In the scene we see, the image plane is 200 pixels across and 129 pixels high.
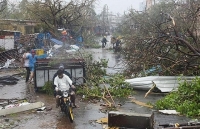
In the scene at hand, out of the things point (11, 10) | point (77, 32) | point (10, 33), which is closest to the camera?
point (10, 33)

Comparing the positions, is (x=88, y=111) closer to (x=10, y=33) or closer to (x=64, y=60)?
(x=64, y=60)

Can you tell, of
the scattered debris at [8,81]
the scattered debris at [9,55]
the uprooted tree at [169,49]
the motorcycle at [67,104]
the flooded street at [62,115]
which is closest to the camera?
the flooded street at [62,115]

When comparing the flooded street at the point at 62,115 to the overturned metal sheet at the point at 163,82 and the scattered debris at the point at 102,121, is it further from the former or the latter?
the overturned metal sheet at the point at 163,82

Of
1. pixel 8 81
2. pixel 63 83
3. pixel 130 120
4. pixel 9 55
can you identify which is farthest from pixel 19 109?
pixel 9 55

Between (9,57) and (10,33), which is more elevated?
(10,33)

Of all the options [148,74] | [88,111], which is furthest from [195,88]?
[148,74]

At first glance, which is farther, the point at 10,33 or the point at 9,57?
the point at 10,33

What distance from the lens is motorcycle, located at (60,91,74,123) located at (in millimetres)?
8953

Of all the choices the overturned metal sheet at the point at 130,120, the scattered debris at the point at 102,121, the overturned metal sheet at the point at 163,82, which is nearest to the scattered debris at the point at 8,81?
the overturned metal sheet at the point at 163,82

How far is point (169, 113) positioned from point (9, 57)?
54.0ft

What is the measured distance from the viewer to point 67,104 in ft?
30.0

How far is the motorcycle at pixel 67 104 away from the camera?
8.95 meters

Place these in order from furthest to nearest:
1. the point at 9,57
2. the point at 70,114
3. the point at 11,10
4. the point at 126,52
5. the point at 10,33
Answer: the point at 11,10
the point at 10,33
the point at 9,57
the point at 126,52
the point at 70,114

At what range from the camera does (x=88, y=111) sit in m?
10.3
